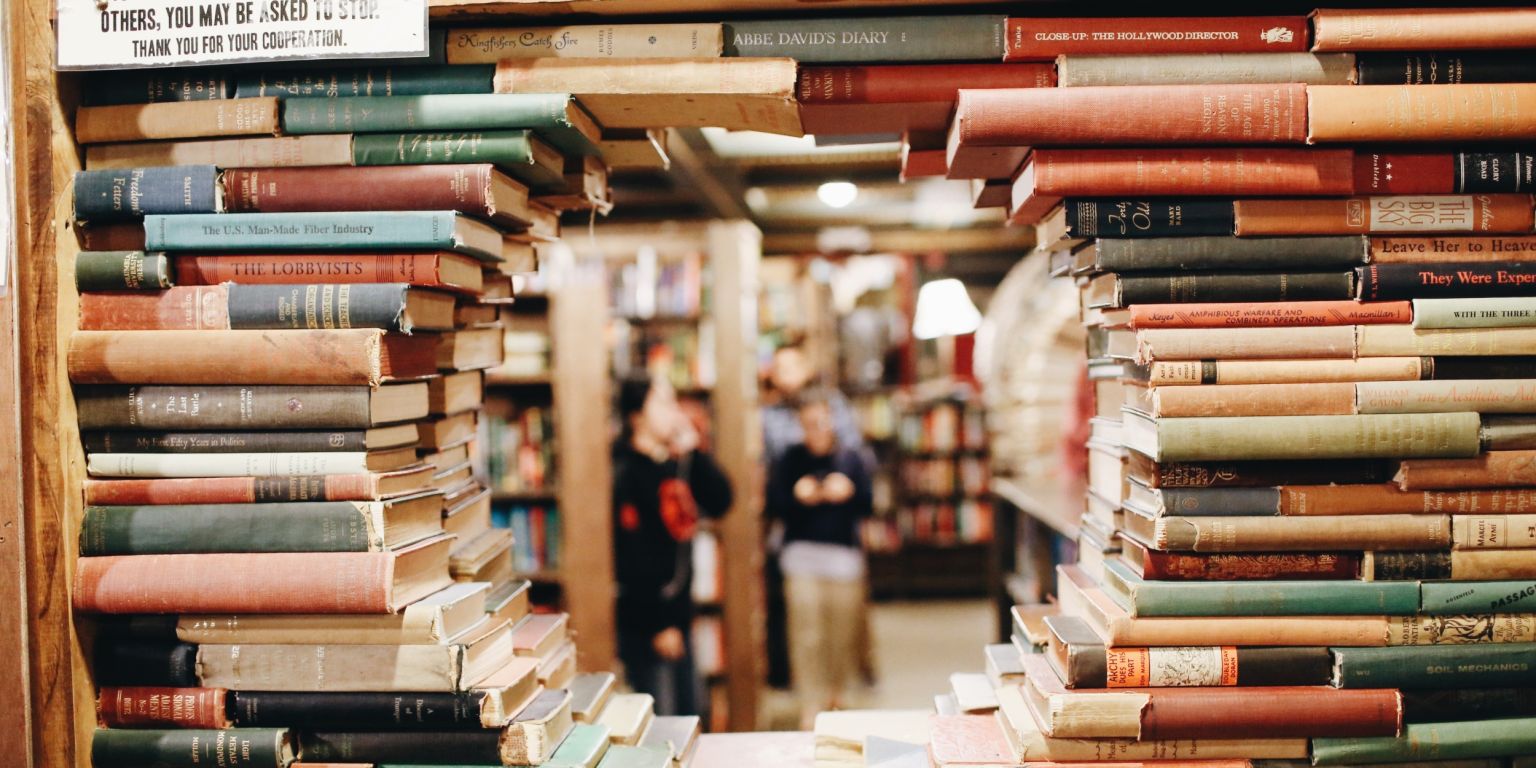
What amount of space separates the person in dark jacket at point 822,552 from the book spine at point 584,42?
3494 millimetres

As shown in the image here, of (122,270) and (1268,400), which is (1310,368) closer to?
(1268,400)

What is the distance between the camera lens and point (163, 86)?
1.21 metres

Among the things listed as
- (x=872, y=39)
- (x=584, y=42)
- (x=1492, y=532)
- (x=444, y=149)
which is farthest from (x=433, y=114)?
(x=1492, y=532)

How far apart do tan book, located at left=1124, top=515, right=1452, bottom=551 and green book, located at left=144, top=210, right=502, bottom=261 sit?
1.02 meters

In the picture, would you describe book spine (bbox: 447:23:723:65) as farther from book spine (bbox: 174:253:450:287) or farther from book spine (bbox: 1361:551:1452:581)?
book spine (bbox: 1361:551:1452:581)

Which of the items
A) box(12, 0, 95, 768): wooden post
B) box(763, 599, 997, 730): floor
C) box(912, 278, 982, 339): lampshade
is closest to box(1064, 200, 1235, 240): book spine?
box(12, 0, 95, 768): wooden post

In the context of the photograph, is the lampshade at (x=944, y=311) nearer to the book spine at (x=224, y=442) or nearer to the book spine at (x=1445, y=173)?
the book spine at (x=1445, y=173)

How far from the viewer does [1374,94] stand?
1094mm

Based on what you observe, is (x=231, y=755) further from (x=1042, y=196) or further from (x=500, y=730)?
(x=1042, y=196)

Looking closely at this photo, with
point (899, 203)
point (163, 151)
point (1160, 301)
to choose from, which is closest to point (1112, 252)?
point (1160, 301)

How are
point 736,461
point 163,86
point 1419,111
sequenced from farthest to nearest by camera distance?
point 736,461, point 163,86, point 1419,111

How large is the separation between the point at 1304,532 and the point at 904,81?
2.60 ft

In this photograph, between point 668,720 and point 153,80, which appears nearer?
point 153,80

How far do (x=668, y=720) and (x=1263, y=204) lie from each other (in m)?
1.25
